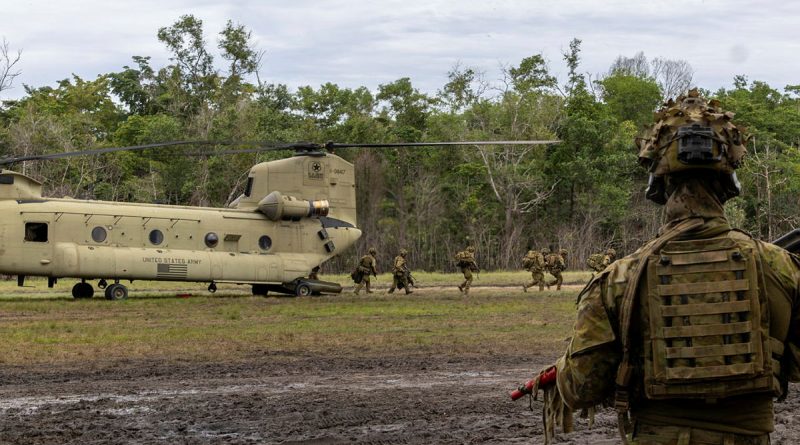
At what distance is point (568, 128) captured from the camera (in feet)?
175

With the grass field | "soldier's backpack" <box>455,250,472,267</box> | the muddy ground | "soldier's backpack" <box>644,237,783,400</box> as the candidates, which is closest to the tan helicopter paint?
the grass field

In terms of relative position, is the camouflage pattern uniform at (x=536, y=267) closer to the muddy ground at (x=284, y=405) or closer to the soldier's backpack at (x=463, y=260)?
the soldier's backpack at (x=463, y=260)

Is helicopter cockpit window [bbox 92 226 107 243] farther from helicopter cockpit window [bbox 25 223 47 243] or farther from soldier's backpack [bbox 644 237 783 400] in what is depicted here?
soldier's backpack [bbox 644 237 783 400]

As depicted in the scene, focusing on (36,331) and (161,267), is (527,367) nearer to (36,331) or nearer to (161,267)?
(36,331)

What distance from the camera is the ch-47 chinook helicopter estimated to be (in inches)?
925

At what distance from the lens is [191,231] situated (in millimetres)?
26000

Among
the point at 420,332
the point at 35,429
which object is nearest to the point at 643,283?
the point at 35,429

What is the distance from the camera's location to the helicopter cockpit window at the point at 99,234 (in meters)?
24.4

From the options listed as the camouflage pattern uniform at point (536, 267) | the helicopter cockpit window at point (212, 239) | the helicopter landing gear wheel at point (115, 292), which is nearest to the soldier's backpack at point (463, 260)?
the camouflage pattern uniform at point (536, 267)

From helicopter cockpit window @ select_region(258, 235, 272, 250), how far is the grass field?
52.1 inches

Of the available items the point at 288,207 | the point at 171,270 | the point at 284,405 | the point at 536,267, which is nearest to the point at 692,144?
the point at 284,405

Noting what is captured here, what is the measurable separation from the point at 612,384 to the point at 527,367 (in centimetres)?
906

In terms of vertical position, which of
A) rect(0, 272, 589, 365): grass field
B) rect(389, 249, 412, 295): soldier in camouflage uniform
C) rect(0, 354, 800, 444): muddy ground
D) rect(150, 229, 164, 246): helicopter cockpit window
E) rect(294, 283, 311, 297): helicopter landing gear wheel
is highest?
rect(150, 229, 164, 246): helicopter cockpit window

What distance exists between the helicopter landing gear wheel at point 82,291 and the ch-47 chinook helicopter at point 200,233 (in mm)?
41
